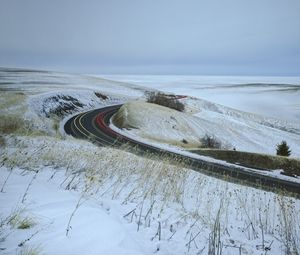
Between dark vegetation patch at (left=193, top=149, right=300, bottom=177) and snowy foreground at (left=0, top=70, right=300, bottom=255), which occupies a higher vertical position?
snowy foreground at (left=0, top=70, right=300, bottom=255)

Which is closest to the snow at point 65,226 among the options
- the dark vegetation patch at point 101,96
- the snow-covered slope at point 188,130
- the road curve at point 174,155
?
the road curve at point 174,155

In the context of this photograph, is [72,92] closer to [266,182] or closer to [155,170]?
[266,182]

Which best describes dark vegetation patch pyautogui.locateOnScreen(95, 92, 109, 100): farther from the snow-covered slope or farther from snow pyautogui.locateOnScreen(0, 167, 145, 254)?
snow pyautogui.locateOnScreen(0, 167, 145, 254)

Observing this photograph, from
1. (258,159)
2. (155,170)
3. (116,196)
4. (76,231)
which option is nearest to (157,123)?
(258,159)

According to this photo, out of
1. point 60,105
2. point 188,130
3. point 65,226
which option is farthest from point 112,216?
point 60,105

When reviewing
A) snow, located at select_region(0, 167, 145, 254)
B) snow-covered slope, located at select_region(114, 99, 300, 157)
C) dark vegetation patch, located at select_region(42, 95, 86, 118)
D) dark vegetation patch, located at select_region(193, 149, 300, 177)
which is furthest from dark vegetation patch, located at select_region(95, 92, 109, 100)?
snow, located at select_region(0, 167, 145, 254)

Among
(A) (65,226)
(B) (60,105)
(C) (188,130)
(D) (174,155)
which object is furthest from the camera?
(B) (60,105)

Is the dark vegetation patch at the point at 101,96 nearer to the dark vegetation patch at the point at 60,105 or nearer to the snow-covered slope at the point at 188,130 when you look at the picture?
the dark vegetation patch at the point at 60,105

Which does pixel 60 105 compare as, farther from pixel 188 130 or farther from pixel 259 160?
pixel 259 160
